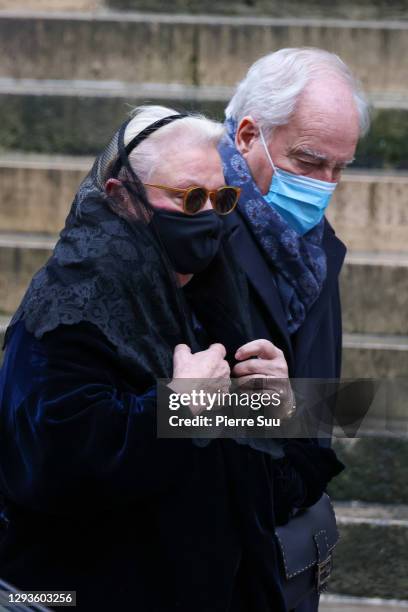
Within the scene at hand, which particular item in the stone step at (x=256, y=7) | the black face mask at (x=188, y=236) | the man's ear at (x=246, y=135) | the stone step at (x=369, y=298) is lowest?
the stone step at (x=369, y=298)

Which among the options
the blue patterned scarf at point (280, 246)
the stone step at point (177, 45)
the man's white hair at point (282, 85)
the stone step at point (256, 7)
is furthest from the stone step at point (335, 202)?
the blue patterned scarf at point (280, 246)

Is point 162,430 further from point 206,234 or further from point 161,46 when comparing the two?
point 161,46

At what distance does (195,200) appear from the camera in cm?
226

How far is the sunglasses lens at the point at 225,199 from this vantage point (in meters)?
2.32

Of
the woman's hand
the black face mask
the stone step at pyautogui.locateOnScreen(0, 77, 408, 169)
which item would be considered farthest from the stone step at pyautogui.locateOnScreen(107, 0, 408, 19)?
the woman's hand

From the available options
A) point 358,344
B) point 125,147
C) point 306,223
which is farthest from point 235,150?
point 358,344

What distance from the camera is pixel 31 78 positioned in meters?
5.17

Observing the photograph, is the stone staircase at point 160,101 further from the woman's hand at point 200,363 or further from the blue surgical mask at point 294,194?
the woman's hand at point 200,363

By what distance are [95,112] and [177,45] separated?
0.48 metres

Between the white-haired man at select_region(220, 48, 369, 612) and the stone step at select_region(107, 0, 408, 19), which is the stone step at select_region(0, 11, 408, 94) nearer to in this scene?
the stone step at select_region(107, 0, 408, 19)

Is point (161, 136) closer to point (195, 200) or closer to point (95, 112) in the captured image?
point (195, 200)

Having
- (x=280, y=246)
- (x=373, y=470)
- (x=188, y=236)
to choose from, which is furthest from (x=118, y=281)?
(x=373, y=470)

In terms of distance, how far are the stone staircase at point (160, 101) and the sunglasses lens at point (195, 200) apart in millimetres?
2384

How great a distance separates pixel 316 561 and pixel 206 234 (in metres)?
0.85
